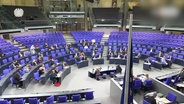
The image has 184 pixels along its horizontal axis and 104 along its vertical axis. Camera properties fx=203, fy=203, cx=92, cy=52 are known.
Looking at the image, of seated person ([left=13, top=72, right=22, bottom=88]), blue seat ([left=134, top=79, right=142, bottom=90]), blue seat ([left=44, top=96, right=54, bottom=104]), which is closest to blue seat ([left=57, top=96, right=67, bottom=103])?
blue seat ([left=44, top=96, right=54, bottom=104])

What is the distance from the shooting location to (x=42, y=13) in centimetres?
2658

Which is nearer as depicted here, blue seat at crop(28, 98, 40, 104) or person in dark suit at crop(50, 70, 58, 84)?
blue seat at crop(28, 98, 40, 104)

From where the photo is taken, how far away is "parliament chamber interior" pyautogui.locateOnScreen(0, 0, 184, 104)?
5.38 meters

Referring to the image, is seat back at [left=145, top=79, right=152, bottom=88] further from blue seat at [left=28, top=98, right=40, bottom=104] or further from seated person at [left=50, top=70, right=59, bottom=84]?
blue seat at [left=28, top=98, right=40, bottom=104]

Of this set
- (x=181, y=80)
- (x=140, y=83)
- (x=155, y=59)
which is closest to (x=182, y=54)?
(x=155, y=59)

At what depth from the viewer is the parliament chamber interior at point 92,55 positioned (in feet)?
17.6

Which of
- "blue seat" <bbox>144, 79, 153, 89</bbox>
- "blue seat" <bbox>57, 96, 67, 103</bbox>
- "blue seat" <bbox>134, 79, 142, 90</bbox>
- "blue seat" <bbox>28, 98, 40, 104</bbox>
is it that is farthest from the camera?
"blue seat" <bbox>134, 79, 142, 90</bbox>

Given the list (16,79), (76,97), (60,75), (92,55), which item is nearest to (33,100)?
(76,97)

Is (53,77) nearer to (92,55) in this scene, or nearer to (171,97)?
(92,55)

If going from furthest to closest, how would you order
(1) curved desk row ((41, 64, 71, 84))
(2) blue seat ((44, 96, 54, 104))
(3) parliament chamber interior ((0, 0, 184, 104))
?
(1) curved desk row ((41, 64, 71, 84)) < (2) blue seat ((44, 96, 54, 104)) < (3) parliament chamber interior ((0, 0, 184, 104))

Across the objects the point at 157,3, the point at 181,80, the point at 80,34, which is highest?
the point at 157,3

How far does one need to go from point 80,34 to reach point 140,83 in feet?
47.4

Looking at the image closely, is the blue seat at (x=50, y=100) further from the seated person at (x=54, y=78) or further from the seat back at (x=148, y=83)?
the seat back at (x=148, y=83)

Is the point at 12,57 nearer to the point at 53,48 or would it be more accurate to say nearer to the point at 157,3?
the point at 53,48
